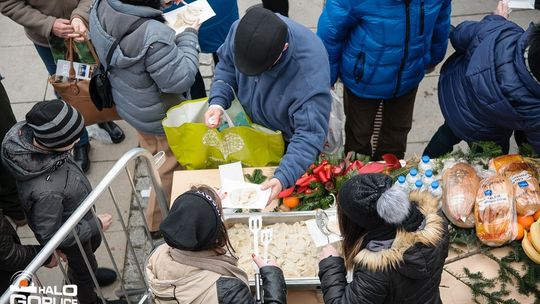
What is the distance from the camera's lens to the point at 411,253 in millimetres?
2438

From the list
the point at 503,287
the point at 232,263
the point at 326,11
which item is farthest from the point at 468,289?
the point at 326,11

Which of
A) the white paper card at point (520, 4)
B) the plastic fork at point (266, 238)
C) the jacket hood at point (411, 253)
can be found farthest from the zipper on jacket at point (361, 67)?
the jacket hood at point (411, 253)

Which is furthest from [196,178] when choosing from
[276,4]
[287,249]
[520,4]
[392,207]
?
[520,4]

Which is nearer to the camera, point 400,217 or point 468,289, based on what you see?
point 400,217

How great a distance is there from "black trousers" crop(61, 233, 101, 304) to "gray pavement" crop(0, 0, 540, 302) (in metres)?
0.60

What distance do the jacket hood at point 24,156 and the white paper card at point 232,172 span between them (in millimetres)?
1053

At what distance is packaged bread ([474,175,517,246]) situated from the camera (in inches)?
125

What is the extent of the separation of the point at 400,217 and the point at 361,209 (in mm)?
171

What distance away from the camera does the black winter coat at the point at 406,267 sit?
96.3 inches

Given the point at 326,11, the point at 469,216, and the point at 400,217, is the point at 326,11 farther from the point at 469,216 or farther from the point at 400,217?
the point at 400,217

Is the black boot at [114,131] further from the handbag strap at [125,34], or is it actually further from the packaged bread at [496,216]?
the packaged bread at [496,216]

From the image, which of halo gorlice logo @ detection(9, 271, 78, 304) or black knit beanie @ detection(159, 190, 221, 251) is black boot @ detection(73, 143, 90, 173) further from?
black knit beanie @ detection(159, 190, 221, 251)

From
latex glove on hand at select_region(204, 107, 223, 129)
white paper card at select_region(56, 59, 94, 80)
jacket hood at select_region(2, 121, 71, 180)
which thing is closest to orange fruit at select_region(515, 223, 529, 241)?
latex glove on hand at select_region(204, 107, 223, 129)

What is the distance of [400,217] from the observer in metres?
2.40
